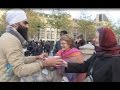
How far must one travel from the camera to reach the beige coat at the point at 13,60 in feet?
7.80

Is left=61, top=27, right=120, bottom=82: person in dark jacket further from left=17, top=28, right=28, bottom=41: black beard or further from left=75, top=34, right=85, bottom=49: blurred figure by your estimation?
left=17, top=28, right=28, bottom=41: black beard

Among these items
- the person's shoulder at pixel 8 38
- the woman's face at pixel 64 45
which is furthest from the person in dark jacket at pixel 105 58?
the person's shoulder at pixel 8 38

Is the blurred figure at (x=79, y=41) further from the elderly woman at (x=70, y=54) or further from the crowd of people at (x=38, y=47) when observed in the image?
the crowd of people at (x=38, y=47)

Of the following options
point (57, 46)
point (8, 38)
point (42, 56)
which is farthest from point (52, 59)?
point (8, 38)

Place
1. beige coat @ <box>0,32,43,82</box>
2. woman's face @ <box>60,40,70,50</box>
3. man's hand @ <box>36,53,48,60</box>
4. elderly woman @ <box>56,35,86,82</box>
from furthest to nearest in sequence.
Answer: woman's face @ <box>60,40,70,50</box>
elderly woman @ <box>56,35,86,82</box>
man's hand @ <box>36,53,48,60</box>
beige coat @ <box>0,32,43,82</box>

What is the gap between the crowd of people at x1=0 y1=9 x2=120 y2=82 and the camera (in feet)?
7.88

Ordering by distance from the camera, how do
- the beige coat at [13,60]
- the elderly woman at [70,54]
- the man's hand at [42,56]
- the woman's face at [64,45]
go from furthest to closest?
the woman's face at [64,45]
the elderly woman at [70,54]
the man's hand at [42,56]
the beige coat at [13,60]

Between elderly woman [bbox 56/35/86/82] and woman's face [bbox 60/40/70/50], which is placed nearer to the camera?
elderly woman [bbox 56/35/86/82]

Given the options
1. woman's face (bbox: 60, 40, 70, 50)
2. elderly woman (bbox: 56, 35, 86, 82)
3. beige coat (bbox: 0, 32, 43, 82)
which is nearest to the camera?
beige coat (bbox: 0, 32, 43, 82)

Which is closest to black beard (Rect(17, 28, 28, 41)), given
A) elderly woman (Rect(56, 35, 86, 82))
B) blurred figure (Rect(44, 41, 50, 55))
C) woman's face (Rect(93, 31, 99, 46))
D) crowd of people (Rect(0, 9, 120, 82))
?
crowd of people (Rect(0, 9, 120, 82))

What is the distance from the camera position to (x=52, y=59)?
98.0 inches

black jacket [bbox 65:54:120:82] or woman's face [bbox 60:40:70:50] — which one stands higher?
woman's face [bbox 60:40:70:50]

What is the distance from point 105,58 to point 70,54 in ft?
1.22

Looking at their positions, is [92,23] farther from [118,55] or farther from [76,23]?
[118,55]
